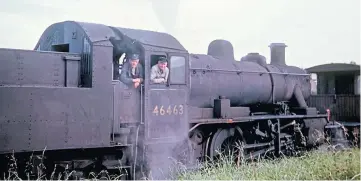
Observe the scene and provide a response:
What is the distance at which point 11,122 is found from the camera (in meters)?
5.70

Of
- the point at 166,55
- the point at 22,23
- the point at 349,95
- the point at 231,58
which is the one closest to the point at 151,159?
the point at 166,55

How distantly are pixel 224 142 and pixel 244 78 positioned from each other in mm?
1829

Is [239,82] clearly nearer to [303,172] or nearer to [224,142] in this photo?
[224,142]

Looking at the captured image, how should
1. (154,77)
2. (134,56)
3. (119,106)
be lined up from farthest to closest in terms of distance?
1. (154,77)
2. (134,56)
3. (119,106)

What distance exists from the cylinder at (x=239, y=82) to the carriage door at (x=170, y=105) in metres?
0.91

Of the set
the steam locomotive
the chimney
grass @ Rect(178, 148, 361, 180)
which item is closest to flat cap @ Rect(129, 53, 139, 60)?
the steam locomotive

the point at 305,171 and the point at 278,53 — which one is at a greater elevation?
the point at 278,53

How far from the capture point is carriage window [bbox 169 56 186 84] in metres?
7.99

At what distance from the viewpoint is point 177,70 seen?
26.7 feet

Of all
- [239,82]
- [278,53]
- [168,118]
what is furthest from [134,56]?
[278,53]

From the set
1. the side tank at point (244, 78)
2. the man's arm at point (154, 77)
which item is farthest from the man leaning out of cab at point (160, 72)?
the side tank at point (244, 78)

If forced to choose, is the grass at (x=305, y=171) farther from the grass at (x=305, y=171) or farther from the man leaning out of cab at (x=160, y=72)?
the man leaning out of cab at (x=160, y=72)

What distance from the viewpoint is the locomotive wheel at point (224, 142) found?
9.09 metres

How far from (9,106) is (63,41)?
2060 millimetres
